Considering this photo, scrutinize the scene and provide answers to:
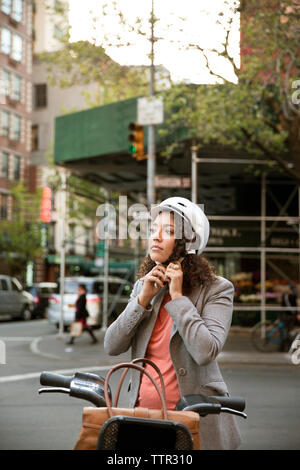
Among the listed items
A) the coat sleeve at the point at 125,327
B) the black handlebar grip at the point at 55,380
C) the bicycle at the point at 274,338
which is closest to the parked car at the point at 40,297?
the bicycle at the point at 274,338

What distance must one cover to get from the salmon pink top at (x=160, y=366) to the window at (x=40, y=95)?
5296cm

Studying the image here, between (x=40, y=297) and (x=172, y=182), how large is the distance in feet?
48.3

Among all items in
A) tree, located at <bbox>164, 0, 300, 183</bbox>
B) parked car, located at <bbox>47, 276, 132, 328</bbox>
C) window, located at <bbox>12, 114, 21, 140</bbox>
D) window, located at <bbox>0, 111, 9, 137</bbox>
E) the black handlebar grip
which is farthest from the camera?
window, located at <bbox>12, 114, 21, 140</bbox>

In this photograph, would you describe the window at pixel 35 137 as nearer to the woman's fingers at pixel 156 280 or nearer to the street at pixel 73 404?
the street at pixel 73 404

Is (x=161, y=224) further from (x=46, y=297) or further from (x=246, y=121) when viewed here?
(x=46, y=297)

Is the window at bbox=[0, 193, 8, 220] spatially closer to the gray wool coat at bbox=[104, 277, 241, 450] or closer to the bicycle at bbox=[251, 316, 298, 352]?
the bicycle at bbox=[251, 316, 298, 352]

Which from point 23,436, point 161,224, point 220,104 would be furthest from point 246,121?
point 161,224

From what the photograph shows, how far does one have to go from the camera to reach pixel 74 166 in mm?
21156

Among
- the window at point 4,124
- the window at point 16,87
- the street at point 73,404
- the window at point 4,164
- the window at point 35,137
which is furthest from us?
the window at point 35,137

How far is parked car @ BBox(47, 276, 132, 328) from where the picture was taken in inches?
879

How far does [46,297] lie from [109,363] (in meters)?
19.6

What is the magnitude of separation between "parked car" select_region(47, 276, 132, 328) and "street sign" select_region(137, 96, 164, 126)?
346 inches

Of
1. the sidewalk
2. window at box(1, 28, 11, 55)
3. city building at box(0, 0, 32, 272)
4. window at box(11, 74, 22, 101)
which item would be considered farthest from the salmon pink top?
window at box(11, 74, 22, 101)

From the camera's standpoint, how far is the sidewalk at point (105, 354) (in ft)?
48.0
